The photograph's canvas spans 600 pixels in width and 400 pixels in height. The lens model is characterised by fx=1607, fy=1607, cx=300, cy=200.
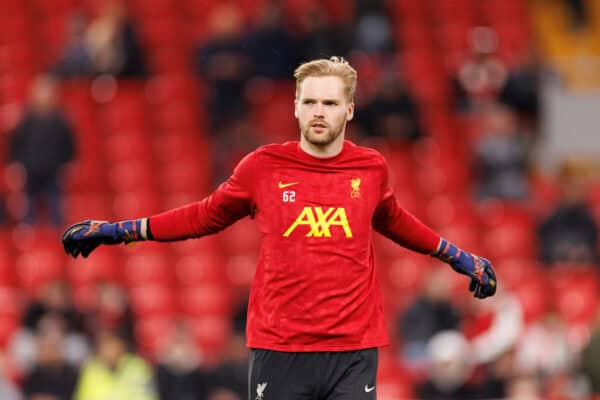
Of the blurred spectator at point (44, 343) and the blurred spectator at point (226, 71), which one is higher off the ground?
the blurred spectator at point (226, 71)

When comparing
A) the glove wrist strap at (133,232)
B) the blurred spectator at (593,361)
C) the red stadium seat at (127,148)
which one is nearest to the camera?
the glove wrist strap at (133,232)

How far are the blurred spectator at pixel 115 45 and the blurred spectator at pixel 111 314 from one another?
11.6 feet

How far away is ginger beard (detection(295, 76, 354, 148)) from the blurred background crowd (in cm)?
664

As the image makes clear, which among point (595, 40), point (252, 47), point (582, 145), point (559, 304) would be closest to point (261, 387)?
point (559, 304)

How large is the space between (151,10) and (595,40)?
192 inches

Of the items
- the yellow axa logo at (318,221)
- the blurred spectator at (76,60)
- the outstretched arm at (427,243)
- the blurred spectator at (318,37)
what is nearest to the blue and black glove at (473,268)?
the outstretched arm at (427,243)

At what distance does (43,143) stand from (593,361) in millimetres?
5868

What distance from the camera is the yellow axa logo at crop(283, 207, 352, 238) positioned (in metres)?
5.98

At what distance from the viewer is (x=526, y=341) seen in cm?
1338

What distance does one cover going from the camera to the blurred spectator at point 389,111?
15117mm

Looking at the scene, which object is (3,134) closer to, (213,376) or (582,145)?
(213,376)

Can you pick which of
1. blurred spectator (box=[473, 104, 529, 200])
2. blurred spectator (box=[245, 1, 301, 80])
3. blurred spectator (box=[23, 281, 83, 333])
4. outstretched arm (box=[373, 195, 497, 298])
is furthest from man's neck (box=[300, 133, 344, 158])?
blurred spectator (box=[245, 1, 301, 80])

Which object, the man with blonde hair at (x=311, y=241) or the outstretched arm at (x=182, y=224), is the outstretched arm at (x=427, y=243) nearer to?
the man with blonde hair at (x=311, y=241)

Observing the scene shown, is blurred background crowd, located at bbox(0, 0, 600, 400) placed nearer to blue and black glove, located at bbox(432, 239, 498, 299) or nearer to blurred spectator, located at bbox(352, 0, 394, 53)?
blurred spectator, located at bbox(352, 0, 394, 53)
